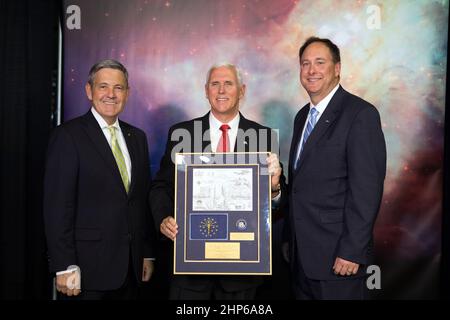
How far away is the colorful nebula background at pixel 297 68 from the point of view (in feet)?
12.5

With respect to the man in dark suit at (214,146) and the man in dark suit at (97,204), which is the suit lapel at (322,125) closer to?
the man in dark suit at (214,146)

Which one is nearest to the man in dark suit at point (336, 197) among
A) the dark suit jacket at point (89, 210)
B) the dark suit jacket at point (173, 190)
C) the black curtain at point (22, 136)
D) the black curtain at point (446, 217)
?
the dark suit jacket at point (173, 190)

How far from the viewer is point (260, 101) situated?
12.6 feet

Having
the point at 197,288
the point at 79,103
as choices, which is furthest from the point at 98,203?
the point at 79,103

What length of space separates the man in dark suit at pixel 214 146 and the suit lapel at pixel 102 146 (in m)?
0.28

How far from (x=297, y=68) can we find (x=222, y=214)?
1252 mm

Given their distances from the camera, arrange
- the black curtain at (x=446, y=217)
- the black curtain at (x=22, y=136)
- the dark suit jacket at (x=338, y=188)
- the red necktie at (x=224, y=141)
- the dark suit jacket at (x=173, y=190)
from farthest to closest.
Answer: the black curtain at (x=446, y=217) < the black curtain at (x=22, y=136) < the red necktie at (x=224, y=141) < the dark suit jacket at (x=173, y=190) < the dark suit jacket at (x=338, y=188)

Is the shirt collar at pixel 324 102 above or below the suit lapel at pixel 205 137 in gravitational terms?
above

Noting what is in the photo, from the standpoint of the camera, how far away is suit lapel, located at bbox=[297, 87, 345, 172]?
3020mm

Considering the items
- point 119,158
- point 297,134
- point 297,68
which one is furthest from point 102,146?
point 297,68

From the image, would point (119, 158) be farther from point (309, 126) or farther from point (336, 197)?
point (336, 197)

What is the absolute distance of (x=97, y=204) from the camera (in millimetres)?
3082

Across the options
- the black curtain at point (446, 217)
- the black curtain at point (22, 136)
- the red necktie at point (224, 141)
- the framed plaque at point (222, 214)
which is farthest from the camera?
the black curtain at point (446, 217)
